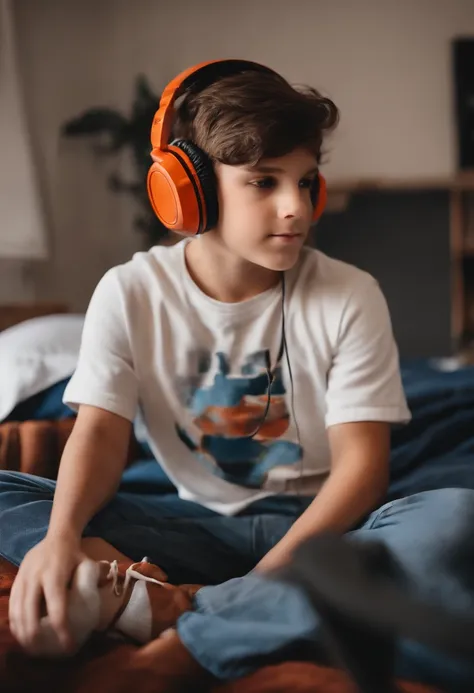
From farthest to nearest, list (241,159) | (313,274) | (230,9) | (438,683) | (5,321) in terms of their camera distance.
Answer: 1. (230,9)
2. (5,321)
3. (313,274)
4. (241,159)
5. (438,683)

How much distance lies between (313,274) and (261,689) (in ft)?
1.77

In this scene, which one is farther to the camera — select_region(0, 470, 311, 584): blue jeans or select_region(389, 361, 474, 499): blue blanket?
select_region(389, 361, 474, 499): blue blanket

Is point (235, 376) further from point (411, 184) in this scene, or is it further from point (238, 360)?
point (411, 184)

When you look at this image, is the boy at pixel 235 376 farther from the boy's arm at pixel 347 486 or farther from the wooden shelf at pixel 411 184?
the wooden shelf at pixel 411 184

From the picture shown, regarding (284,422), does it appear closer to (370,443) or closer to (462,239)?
(370,443)

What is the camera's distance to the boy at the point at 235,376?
80 cm

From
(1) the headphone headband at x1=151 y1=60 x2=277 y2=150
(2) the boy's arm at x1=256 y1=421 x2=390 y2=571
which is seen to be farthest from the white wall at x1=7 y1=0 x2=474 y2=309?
(2) the boy's arm at x1=256 y1=421 x2=390 y2=571

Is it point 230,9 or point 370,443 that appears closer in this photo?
point 370,443

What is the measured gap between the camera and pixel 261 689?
52 cm

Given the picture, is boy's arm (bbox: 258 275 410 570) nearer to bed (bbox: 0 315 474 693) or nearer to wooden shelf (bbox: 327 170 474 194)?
bed (bbox: 0 315 474 693)

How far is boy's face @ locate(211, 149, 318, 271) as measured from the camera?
2.67ft

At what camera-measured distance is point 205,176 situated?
82 centimetres

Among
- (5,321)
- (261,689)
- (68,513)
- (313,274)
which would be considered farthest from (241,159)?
(5,321)

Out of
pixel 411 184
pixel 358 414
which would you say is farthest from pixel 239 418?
pixel 411 184
